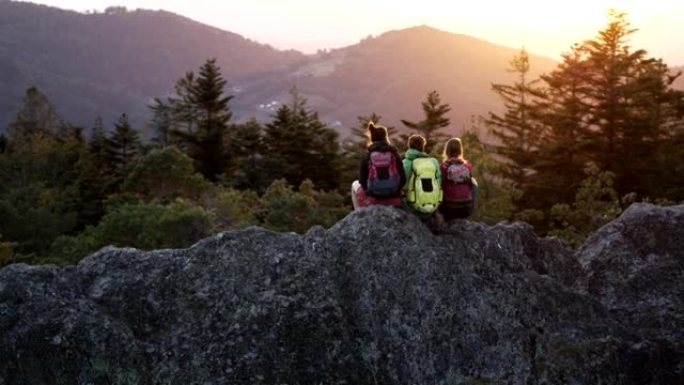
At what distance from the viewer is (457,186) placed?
9.09 metres

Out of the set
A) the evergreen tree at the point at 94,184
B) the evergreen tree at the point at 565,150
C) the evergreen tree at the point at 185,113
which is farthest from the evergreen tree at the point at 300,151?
the evergreen tree at the point at 565,150

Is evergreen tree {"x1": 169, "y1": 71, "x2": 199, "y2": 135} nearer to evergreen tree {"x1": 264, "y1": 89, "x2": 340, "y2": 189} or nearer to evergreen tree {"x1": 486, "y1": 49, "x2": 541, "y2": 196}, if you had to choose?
evergreen tree {"x1": 264, "y1": 89, "x2": 340, "y2": 189}

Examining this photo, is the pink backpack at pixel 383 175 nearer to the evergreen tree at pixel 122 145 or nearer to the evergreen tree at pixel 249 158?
the evergreen tree at pixel 249 158

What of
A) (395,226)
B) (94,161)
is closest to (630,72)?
(395,226)

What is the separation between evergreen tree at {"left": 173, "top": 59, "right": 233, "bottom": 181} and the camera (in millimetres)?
57312

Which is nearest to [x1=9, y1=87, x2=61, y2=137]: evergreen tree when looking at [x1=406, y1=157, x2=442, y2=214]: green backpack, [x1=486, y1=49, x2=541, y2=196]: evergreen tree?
[x1=486, y1=49, x2=541, y2=196]: evergreen tree

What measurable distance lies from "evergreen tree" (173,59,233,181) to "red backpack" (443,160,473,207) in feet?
157

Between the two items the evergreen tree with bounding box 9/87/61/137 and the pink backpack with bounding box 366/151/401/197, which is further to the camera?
the evergreen tree with bounding box 9/87/61/137

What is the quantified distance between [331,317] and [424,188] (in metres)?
2.12

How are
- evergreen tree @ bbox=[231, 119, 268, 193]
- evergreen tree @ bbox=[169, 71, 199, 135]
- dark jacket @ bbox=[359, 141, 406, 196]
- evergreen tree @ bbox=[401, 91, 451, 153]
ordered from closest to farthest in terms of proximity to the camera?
1. dark jacket @ bbox=[359, 141, 406, 196]
2. evergreen tree @ bbox=[231, 119, 268, 193]
3. evergreen tree @ bbox=[401, 91, 451, 153]
4. evergreen tree @ bbox=[169, 71, 199, 135]

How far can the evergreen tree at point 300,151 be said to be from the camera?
50219 millimetres

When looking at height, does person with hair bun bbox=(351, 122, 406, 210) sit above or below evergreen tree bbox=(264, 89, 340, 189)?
above

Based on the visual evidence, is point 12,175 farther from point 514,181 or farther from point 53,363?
point 53,363

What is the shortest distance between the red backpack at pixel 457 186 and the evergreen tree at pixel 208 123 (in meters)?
48.0
